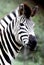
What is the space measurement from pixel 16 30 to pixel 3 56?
6.7 inches

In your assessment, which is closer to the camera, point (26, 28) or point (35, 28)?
point (26, 28)

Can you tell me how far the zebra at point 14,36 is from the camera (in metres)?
1.32

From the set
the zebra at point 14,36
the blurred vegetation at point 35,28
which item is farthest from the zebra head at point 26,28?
the blurred vegetation at point 35,28

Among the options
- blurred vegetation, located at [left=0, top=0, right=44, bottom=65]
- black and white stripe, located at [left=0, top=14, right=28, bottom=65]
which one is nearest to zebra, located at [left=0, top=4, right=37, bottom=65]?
black and white stripe, located at [left=0, top=14, right=28, bottom=65]

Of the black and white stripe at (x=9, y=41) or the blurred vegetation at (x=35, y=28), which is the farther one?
the blurred vegetation at (x=35, y=28)

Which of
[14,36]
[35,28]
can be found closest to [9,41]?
[14,36]

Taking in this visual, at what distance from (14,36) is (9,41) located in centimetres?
4

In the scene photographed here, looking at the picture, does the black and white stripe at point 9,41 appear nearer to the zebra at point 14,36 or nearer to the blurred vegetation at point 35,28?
the zebra at point 14,36

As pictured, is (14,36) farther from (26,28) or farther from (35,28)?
(35,28)

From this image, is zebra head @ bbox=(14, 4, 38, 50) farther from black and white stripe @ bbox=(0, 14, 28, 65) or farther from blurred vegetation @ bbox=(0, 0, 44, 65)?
blurred vegetation @ bbox=(0, 0, 44, 65)

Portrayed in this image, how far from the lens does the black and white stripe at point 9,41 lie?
1314mm

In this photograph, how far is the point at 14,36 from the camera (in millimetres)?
1351

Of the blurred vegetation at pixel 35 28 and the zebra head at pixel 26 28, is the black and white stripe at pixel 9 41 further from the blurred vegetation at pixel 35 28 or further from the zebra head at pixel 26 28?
the blurred vegetation at pixel 35 28

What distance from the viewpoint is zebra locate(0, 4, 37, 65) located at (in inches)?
51.8
